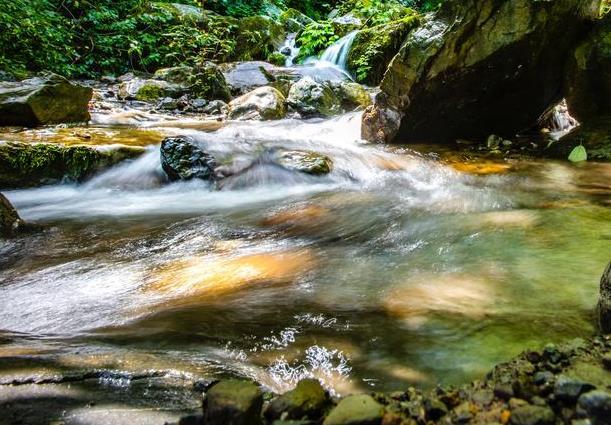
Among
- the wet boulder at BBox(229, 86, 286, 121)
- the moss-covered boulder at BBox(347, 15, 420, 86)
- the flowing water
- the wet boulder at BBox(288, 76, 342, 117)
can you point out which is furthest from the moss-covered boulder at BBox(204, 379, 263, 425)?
the moss-covered boulder at BBox(347, 15, 420, 86)

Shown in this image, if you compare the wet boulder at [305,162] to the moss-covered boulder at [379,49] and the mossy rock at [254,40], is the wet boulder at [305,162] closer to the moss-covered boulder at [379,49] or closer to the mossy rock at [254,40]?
the moss-covered boulder at [379,49]

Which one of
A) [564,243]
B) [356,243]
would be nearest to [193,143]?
[356,243]

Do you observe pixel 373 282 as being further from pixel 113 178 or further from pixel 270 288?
pixel 113 178

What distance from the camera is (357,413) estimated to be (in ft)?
3.95

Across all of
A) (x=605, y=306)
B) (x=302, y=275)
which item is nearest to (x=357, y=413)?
(x=605, y=306)

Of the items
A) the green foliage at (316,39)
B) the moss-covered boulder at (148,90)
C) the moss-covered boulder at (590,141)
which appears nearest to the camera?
the moss-covered boulder at (590,141)

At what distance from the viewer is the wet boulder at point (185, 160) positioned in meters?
5.79

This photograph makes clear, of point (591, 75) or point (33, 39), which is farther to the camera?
point (33, 39)

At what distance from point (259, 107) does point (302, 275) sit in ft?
25.3

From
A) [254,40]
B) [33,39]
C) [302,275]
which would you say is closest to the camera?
[302,275]

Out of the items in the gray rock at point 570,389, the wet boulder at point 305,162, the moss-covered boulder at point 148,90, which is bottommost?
the wet boulder at point 305,162

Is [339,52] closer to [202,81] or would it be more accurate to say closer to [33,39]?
[202,81]

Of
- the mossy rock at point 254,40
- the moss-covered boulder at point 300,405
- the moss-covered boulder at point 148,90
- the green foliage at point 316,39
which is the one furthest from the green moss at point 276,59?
the moss-covered boulder at point 300,405

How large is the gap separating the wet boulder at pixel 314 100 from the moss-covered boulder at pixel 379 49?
285 cm
